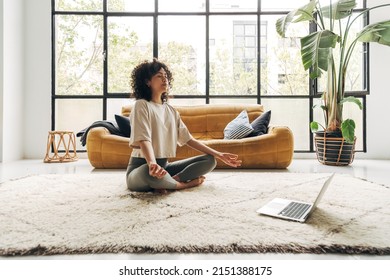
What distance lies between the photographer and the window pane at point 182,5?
4.35m

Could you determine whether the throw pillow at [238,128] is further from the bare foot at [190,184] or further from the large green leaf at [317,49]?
the bare foot at [190,184]

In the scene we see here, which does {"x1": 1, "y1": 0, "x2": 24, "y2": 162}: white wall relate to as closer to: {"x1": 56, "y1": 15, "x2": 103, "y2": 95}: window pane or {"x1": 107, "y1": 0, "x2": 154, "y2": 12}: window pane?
{"x1": 56, "y1": 15, "x2": 103, "y2": 95}: window pane

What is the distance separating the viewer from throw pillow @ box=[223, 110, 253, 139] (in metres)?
3.34

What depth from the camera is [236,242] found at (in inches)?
42.2

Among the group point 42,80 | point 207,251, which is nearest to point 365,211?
point 207,251

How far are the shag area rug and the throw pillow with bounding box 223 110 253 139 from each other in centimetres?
129

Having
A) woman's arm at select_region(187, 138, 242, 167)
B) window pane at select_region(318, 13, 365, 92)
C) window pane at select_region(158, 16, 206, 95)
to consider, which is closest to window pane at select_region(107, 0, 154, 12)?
window pane at select_region(158, 16, 206, 95)

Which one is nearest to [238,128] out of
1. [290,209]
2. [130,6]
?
[290,209]

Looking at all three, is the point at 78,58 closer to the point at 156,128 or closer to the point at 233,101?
the point at 233,101

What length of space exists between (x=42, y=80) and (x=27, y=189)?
8.91ft

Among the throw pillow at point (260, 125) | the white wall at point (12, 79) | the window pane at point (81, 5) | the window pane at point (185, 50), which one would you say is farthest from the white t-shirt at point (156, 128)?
the window pane at point (81, 5)
